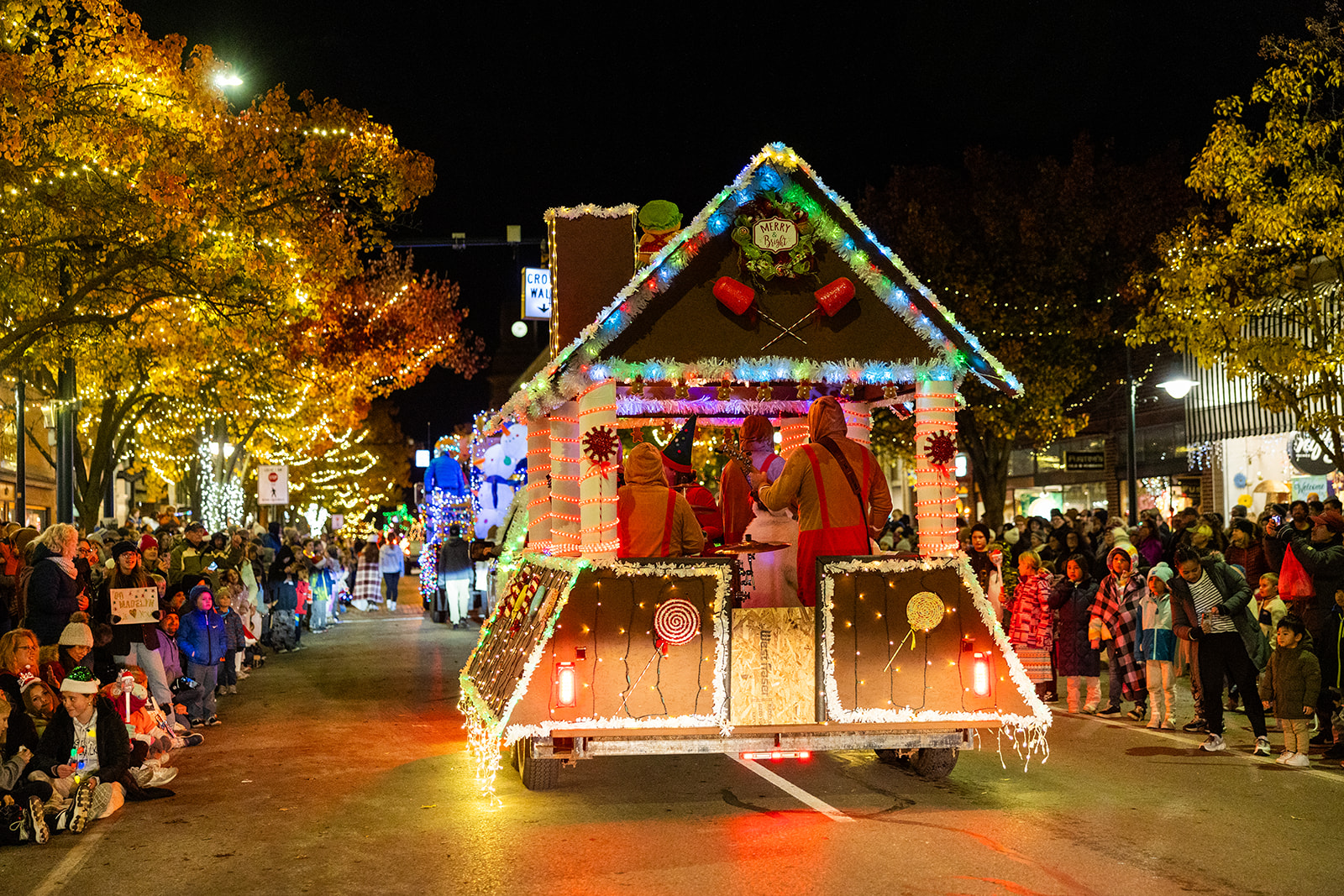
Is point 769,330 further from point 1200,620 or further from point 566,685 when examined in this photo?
point 1200,620

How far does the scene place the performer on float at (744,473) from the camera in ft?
33.4

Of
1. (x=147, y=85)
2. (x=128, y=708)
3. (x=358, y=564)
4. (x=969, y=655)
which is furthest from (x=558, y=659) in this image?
(x=358, y=564)

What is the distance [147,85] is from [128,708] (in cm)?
825

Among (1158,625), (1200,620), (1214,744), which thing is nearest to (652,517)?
(1200,620)

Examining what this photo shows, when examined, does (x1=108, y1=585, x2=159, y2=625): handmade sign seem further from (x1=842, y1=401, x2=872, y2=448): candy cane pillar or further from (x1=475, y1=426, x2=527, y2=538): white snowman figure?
(x1=475, y1=426, x2=527, y2=538): white snowman figure

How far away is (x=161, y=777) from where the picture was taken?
945 cm

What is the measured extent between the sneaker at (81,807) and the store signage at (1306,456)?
881 inches

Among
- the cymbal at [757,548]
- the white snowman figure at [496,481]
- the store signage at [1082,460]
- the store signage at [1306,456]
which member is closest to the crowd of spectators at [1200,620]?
the cymbal at [757,548]

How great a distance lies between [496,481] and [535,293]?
9.96 metres

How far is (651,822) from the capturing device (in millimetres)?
7871

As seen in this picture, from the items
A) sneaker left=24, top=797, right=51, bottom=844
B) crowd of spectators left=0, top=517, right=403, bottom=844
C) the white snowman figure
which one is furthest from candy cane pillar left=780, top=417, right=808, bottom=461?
the white snowman figure

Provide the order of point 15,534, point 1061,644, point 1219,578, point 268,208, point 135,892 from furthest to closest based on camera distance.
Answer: point 268,208 → point 15,534 → point 1061,644 → point 1219,578 → point 135,892

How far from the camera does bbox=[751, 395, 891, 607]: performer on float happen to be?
335 inches

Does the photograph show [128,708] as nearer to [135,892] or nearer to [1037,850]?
[135,892]
